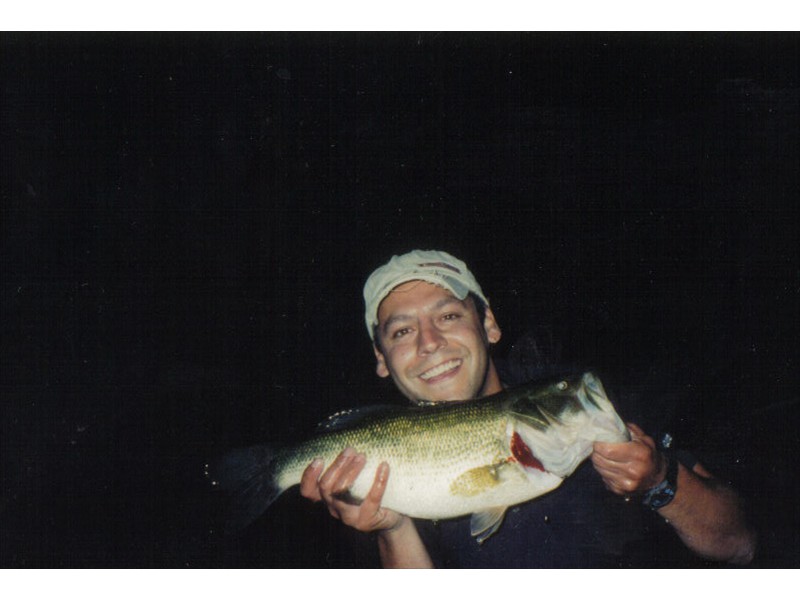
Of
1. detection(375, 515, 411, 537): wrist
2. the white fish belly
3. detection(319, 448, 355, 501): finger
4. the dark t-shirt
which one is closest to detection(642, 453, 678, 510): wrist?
the dark t-shirt

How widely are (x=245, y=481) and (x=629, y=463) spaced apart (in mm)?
1825

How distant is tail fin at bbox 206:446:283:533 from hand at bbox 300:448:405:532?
19 cm

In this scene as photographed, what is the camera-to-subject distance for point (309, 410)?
4094 mm

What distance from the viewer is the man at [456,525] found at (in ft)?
6.26

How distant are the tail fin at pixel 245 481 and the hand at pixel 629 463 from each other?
154 cm

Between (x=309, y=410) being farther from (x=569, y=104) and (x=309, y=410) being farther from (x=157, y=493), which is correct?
(x=569, y=104)

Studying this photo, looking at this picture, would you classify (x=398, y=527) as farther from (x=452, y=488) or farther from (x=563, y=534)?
(x=563, y=534)

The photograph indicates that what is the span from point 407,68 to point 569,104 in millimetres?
1280

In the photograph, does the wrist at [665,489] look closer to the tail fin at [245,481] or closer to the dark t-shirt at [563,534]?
the dark t-shirt at [563,534]

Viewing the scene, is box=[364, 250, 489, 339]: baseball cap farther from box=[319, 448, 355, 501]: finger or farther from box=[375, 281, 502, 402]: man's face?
box=[319, 448, 355, 501]: finger

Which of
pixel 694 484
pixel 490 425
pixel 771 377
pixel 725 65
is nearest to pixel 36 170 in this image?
pixel 490 425

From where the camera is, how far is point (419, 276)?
2445 millimetres

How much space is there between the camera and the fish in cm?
175

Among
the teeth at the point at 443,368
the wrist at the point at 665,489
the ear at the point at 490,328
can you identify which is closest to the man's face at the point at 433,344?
the teeth at the point at 443,368
